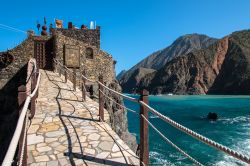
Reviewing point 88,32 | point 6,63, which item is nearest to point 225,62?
point 88,32

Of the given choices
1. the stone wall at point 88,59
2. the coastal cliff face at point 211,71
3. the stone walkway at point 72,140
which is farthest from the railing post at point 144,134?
the coastal cliff face at point 211,71

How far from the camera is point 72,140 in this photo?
6.28 metres

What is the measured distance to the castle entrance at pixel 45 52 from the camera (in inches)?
801

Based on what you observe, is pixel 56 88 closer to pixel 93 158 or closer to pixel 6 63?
pixel 6 63

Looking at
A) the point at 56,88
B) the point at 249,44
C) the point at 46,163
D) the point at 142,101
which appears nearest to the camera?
the point at 142,101

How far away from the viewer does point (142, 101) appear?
4.74 metres

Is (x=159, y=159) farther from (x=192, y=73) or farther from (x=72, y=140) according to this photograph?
(x=192, y=73)

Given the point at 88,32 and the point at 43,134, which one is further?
the point at 88,32

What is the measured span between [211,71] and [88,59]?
460 feet

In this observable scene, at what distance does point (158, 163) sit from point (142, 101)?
19.4m

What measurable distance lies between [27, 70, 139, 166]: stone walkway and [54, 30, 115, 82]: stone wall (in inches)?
453

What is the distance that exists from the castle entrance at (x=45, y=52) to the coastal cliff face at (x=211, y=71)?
126 m

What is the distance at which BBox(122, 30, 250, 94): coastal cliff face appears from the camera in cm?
13752

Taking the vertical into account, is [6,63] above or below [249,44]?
below
